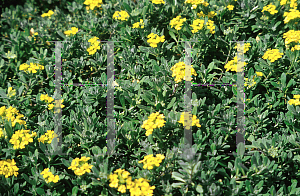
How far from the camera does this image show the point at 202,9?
11.1 ft

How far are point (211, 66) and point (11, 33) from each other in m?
2.85

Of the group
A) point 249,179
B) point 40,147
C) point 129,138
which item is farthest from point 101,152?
point 249,179

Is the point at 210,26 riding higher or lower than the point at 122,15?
lower

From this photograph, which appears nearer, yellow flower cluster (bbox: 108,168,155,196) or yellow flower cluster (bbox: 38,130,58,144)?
yellow flower cluster (bbox: 108,168,155,196)

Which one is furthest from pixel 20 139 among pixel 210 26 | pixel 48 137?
pixel 210 26

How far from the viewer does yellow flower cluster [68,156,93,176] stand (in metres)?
2.27

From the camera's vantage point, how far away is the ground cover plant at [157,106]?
2.37 meters

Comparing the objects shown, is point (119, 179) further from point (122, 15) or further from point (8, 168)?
point (122, 15)

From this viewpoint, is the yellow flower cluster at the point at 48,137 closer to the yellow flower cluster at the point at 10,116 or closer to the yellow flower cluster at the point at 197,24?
the yellow flower cluster at the point at 10,116

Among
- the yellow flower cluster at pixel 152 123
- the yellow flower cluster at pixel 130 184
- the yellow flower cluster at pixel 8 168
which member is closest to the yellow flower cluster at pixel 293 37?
the yellow flower cluster at pixel 152 123

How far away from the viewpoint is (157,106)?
9.07 feet

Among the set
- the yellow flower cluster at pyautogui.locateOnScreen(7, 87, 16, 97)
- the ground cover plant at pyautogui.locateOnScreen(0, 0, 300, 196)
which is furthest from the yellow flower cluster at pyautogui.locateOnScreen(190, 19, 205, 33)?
the yellow flower cluster at pyautogui.locateOnScreen(7, 87, 16, 97)

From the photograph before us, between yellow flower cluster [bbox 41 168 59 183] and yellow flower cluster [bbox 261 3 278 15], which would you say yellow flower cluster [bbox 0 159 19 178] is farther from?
yellow flower cluster [bbox 261 3 278 15]

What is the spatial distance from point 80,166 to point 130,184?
439mm
